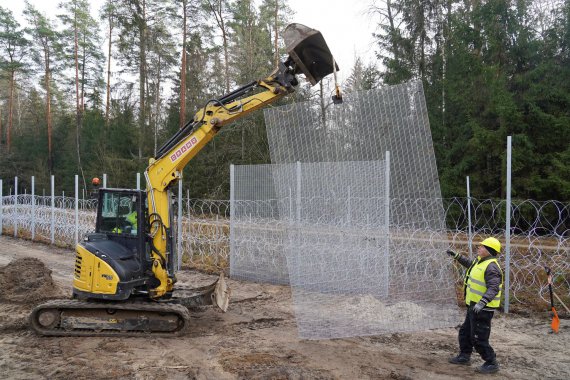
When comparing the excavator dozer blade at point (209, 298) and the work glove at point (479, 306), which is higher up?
the work glove at point (479, 306)

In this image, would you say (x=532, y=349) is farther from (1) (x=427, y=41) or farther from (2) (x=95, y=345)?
(1) (x=427, y=41)

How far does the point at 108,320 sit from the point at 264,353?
89.2 inches

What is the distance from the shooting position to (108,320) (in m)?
6.45

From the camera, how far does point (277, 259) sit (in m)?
10.2

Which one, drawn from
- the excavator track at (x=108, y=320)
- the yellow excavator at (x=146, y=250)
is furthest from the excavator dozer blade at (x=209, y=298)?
the excavator track at (x=108, y=320)

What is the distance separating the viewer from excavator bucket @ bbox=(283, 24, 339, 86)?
5.68m

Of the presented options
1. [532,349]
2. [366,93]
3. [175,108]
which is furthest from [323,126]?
[175,108]

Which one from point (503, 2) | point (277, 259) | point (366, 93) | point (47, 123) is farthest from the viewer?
point (47, 123)

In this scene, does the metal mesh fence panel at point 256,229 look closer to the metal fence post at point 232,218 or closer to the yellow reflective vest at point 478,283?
the metal fence post at point 232,218

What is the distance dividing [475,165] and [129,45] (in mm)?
21161

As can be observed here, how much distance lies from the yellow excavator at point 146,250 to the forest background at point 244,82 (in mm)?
2116

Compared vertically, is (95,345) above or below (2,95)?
below

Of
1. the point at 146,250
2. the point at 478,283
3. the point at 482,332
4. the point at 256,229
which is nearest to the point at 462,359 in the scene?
the point at 482,332

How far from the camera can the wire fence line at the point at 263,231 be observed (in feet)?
27.2
